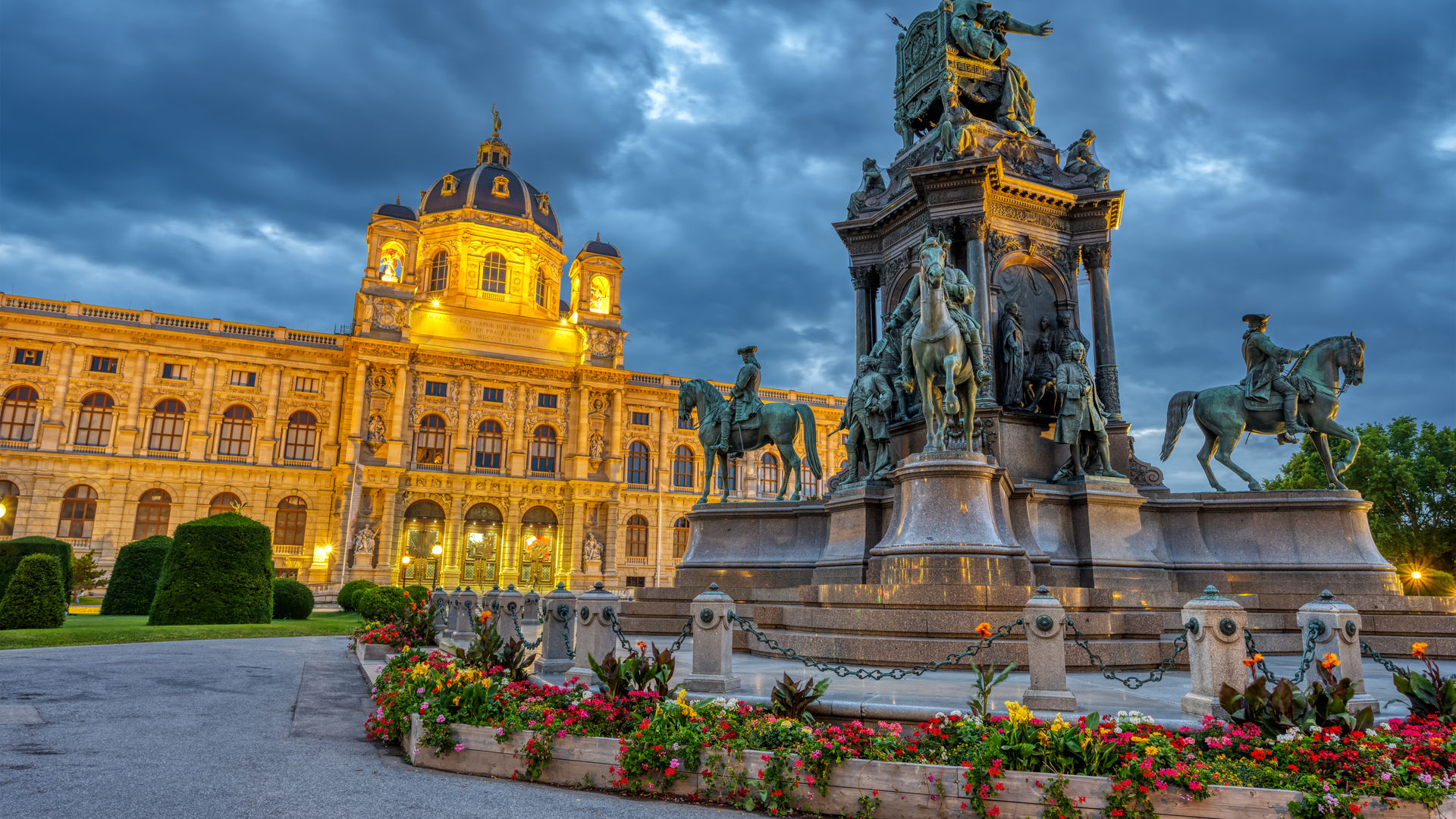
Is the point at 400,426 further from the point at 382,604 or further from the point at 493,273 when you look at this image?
the point at 382,604

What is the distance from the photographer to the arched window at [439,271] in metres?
64.0

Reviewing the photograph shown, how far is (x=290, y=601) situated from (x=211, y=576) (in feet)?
21.0

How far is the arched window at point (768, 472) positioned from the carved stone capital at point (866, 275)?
49304 millimetres

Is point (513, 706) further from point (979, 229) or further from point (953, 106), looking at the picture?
point (953, 106)

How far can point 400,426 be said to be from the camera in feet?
179

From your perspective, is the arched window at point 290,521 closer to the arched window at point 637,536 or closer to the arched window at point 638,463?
the arched window at point 637,536

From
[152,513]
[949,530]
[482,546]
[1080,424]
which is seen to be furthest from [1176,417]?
[152,513]

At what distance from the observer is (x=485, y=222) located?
212 ft

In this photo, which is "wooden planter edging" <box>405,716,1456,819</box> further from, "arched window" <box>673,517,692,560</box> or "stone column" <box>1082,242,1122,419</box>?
"arched window" <box>673,517,692,560</box>

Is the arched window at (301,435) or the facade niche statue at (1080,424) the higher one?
the arched window at (301,435)

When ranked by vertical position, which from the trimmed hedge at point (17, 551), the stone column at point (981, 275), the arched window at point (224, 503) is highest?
the stone column at point (981, 275)

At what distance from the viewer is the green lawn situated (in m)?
17.0

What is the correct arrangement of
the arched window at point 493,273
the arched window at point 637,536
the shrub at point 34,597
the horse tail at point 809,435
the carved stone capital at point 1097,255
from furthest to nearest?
the arched window at point 493,273
the arched window at point 637,536
the shrub at point 34,597
the horse tail at point 809,435
the carved stone capital at point 1097,255

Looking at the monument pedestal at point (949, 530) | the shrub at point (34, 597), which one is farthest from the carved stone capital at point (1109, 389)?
the shrub at point (34, 597)
